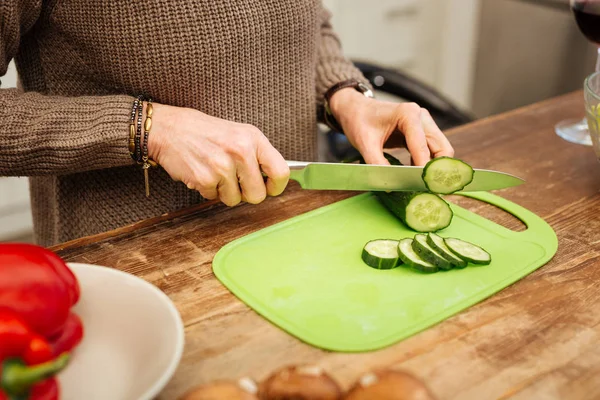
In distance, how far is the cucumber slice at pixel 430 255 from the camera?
3.18 feet

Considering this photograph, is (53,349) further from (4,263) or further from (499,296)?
(499,296)

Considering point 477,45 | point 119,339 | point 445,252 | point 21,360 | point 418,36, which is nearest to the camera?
point 21,360

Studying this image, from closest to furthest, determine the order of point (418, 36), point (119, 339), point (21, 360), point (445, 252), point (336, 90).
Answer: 1. point (21, 360)
2. point (119, 339)
3. point (445, 252)
4. point (336, 90)
5. point (418, 36)

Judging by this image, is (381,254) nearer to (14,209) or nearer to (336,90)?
(336,90)

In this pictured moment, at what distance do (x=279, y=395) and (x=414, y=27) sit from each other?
2.98 meters

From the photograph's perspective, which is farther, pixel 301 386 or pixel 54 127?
pixel 54 127

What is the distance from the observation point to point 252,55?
1191mm

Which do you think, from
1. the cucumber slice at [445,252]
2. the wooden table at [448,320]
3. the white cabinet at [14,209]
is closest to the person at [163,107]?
the wooden table at [448,320]

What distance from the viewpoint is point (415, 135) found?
1.17 m

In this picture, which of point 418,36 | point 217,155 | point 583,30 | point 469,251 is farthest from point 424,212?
point 418,36

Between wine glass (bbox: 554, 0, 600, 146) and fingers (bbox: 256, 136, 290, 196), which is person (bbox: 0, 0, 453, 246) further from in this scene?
wine glass (bbox: 554, 0, 600, 146)

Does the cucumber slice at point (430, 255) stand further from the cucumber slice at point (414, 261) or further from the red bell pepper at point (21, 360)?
the red bell pepper at point (21, 360)

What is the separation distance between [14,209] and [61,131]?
160 centimetres

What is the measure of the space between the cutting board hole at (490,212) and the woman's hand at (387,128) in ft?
0.28
